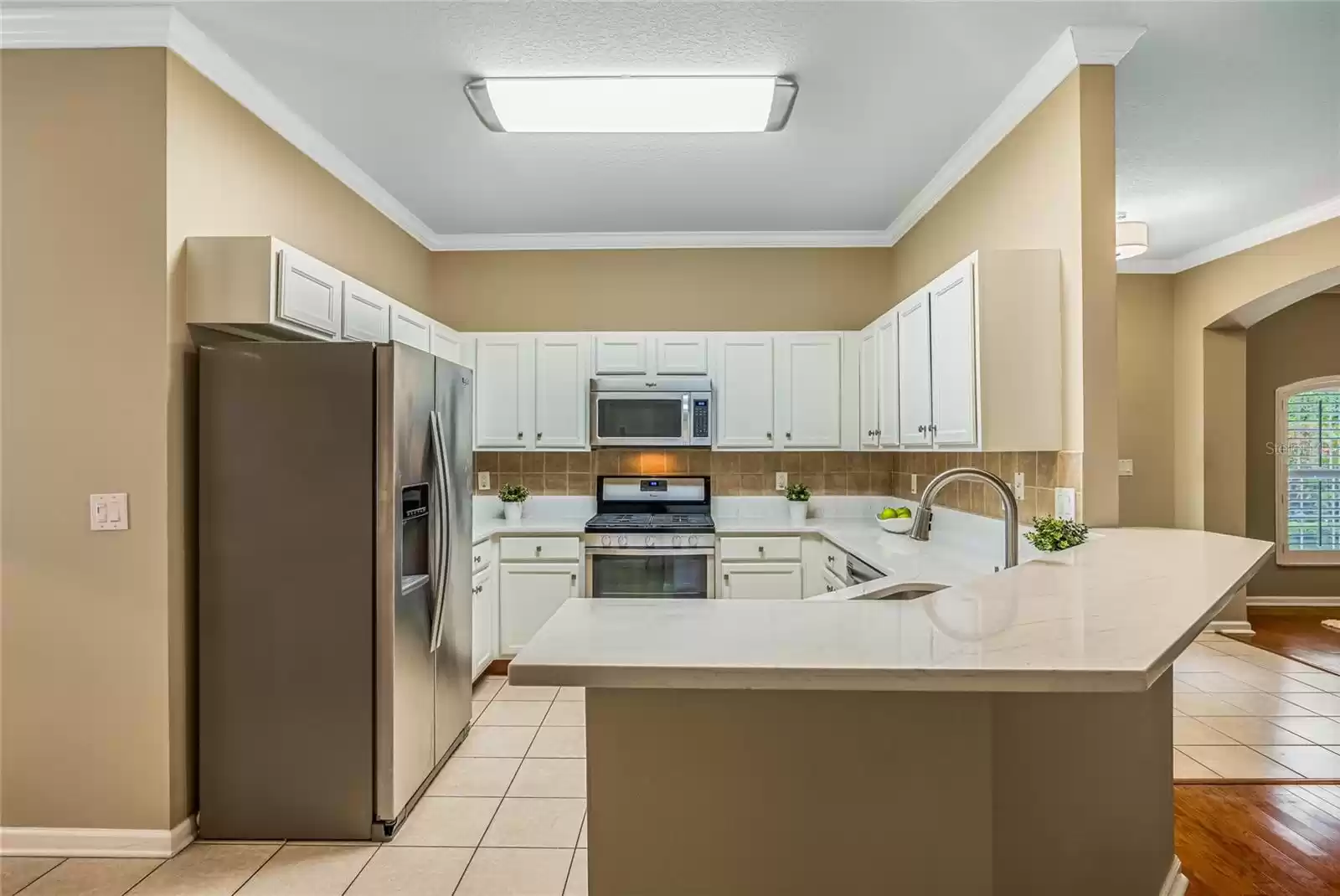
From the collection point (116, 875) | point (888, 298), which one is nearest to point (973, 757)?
point (116, 875)

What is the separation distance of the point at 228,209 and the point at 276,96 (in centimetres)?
56

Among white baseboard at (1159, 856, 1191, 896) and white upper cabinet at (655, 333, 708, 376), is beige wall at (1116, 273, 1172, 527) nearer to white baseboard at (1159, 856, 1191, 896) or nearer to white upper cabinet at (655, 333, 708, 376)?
white upper cabinet at (655, 333, 708, 376)

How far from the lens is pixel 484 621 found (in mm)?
3963

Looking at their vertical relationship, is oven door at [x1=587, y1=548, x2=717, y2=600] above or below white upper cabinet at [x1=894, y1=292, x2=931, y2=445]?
below

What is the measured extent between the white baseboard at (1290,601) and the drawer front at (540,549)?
5577 mm

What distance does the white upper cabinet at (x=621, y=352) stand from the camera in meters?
4.54

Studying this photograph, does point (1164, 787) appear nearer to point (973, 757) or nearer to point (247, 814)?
point (973, 757)

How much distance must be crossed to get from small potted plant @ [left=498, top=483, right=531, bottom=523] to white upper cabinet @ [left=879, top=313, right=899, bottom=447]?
2312 mm

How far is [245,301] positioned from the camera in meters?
2.40

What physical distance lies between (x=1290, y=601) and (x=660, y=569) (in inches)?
214

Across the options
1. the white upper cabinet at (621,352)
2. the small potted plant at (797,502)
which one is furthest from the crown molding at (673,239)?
the small potted plant at (797,502)

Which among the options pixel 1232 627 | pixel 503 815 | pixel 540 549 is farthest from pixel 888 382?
pixel 1232 627

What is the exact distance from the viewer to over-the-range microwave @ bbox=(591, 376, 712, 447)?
174 inches

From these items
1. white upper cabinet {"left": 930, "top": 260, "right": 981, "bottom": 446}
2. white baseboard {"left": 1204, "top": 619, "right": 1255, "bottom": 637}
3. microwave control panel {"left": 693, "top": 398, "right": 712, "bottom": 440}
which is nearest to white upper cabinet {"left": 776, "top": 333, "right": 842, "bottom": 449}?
microwave control panel {"left": 693, "top": 398, "right": 712, "bottom": 440}
